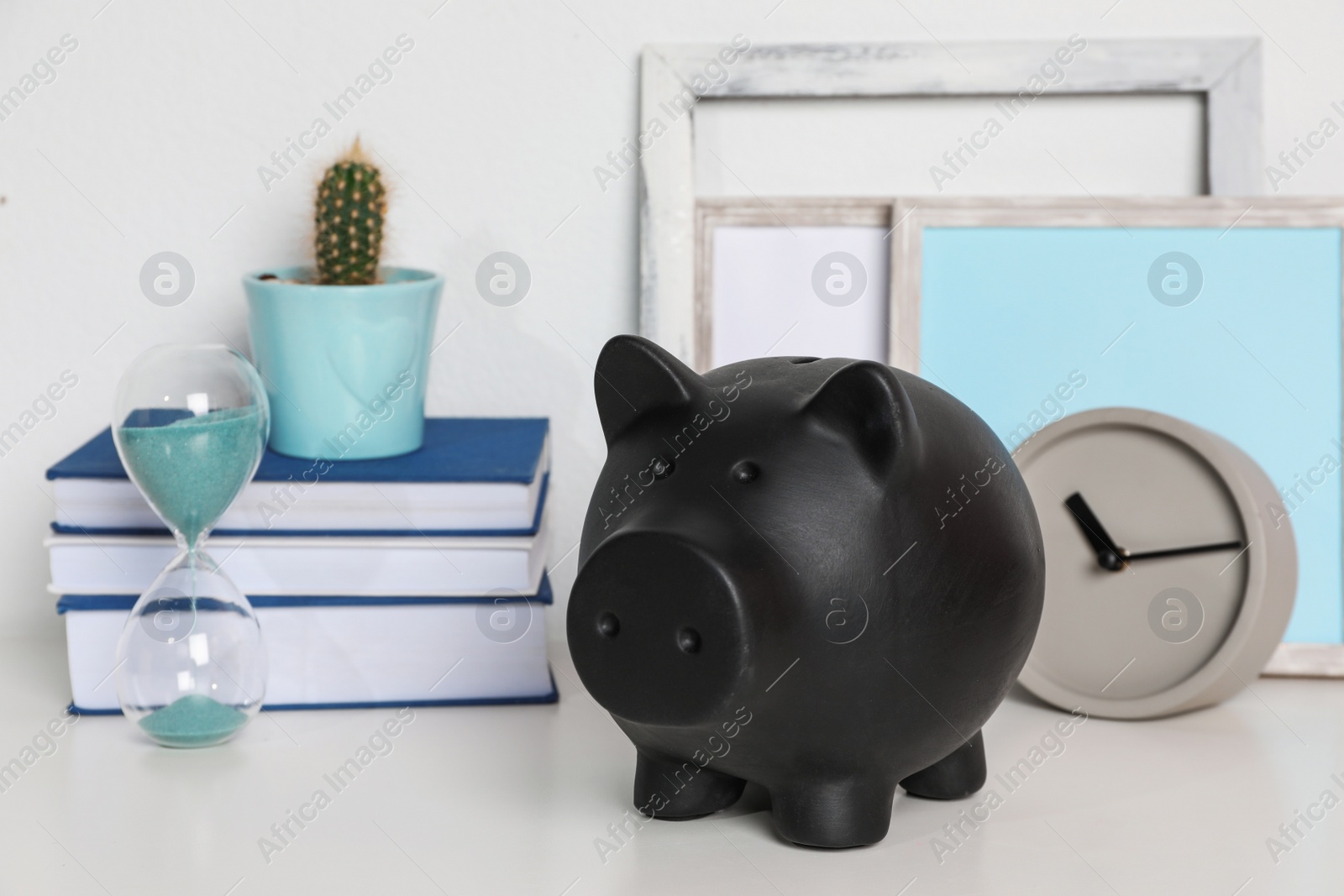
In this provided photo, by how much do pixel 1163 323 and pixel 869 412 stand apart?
21.5 inches

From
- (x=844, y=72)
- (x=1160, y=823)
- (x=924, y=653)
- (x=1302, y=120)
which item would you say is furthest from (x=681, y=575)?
(x=1302, y=120)

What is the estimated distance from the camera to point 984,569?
0.80 meters

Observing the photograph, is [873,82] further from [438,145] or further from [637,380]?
[637,380]

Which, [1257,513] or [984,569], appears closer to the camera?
[984,569]

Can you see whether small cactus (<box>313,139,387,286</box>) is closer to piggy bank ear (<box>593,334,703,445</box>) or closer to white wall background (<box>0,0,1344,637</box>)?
white wall background (<box>0,0,1344,637</box>)

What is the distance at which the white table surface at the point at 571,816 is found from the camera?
0.81 meters

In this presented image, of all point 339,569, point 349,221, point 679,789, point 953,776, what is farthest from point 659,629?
point 349,221

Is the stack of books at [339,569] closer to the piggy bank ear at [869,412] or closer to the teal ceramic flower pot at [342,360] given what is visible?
the teal ceramic flower pot at [342,360]

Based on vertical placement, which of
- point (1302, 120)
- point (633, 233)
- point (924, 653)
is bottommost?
point (924, 653)

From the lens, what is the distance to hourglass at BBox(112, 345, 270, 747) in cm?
98

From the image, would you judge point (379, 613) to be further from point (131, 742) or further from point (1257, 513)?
point (1257, 513)

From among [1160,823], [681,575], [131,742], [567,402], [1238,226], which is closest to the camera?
[681,575]

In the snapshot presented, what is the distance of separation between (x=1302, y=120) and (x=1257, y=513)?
1.47 ft

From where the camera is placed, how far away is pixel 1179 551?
1075mm
